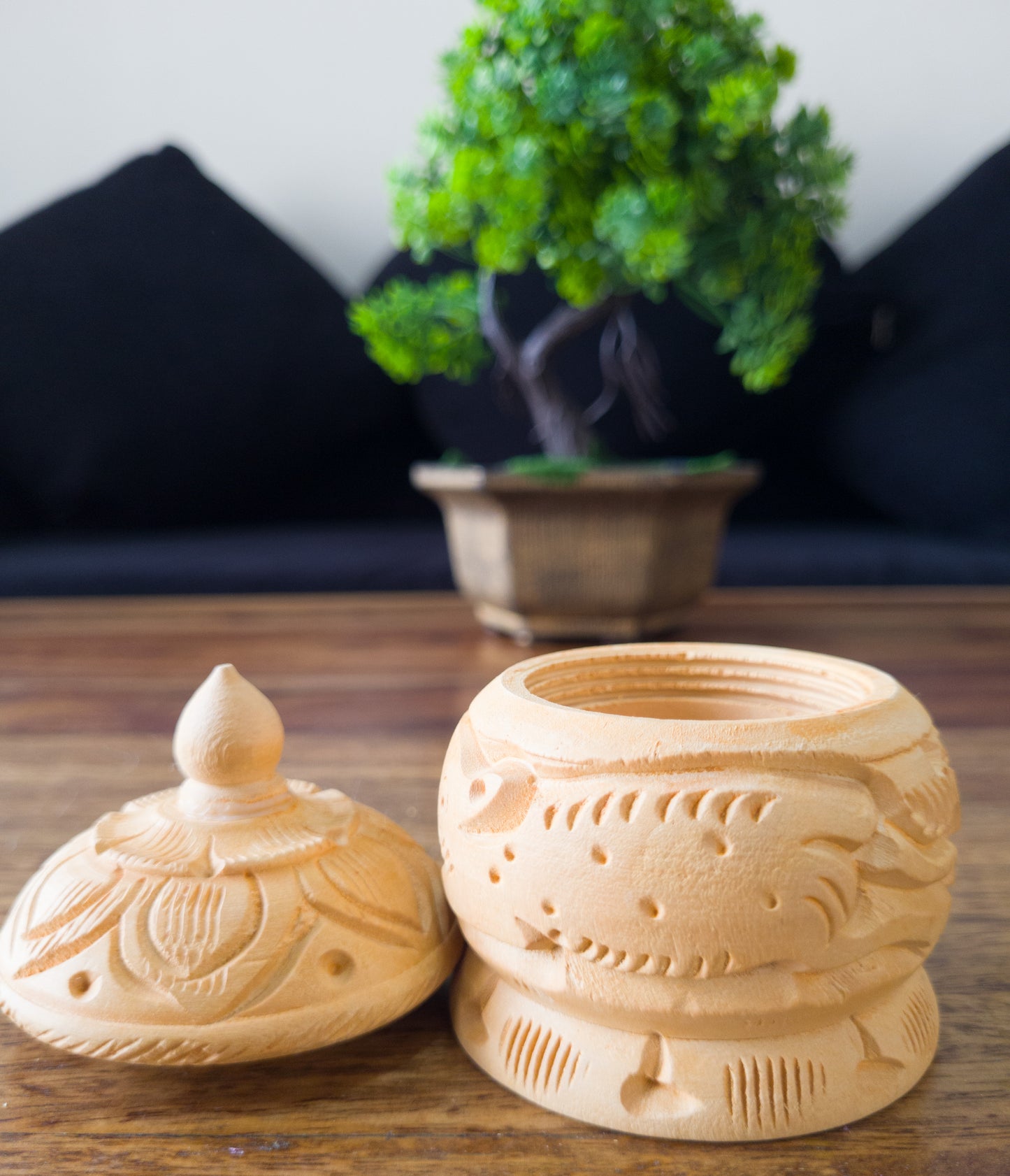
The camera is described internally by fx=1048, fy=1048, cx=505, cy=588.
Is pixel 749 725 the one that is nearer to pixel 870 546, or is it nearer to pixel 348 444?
pixel 870 546

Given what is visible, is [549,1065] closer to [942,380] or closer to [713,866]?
[713,866]

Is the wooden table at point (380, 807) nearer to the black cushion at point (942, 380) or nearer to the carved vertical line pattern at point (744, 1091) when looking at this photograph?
the carved vertical line pattern at point (744, 1091)

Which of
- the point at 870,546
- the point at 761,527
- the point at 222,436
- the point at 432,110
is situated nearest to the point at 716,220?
the point at 432,110

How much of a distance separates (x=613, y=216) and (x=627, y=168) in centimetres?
8

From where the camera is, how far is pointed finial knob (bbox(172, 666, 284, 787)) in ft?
1.06

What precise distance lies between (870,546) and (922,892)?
1.28m

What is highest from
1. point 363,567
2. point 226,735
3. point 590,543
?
point 226,735

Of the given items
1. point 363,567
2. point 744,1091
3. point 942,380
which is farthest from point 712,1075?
point 942,380

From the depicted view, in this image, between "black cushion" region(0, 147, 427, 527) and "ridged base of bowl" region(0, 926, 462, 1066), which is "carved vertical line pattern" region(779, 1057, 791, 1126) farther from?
"black cushion" region(0, 147, 427, 527)

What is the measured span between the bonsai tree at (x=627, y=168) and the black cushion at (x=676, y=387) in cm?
68

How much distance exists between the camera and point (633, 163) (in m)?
0.96

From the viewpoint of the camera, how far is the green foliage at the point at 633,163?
93 cm

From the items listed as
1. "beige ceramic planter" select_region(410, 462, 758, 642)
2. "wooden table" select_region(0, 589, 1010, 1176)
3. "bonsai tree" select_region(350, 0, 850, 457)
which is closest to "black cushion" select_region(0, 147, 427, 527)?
"wooden table" select_region(0, 589, 1010, 1176)

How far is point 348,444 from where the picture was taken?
6.44ft
